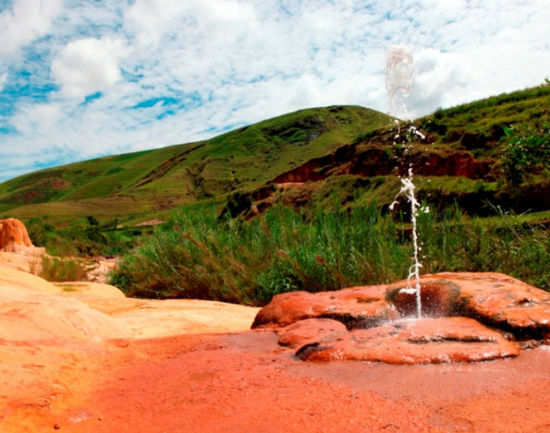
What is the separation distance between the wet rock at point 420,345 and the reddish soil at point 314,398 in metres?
0.07

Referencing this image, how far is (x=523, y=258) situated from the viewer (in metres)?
5.27

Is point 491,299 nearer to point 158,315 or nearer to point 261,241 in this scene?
point 158,315

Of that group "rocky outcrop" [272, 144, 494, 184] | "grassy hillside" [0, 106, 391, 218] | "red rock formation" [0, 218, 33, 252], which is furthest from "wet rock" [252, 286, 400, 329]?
"grassy hillside" [0, 106, 391, 218]

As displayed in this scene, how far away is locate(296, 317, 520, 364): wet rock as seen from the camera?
2.40 m

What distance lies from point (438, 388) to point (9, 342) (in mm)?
2339

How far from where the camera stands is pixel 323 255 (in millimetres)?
5430

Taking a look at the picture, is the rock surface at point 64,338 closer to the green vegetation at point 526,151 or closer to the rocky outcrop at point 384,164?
the green vegetation at point 526,151

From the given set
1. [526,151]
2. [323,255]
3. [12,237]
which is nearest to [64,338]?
[323,255]

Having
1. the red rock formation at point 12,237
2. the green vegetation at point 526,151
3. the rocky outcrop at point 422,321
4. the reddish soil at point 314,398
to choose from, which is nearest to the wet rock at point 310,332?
the rocky outcrop at point 422,321

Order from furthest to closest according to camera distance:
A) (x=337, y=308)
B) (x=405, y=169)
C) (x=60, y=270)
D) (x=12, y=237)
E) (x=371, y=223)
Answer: (x=12, y=237) → (x=405, y=169) → (x=60, y=270) → (x=371, y=223) → (x=337, y=308)

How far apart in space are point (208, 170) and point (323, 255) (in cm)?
8366

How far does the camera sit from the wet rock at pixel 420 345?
2.40 metres

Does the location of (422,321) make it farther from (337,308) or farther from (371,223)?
(371,223)

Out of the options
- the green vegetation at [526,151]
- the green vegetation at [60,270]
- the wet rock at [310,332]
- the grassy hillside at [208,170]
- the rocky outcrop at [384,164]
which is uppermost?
the grassy hillside at [208,170]
